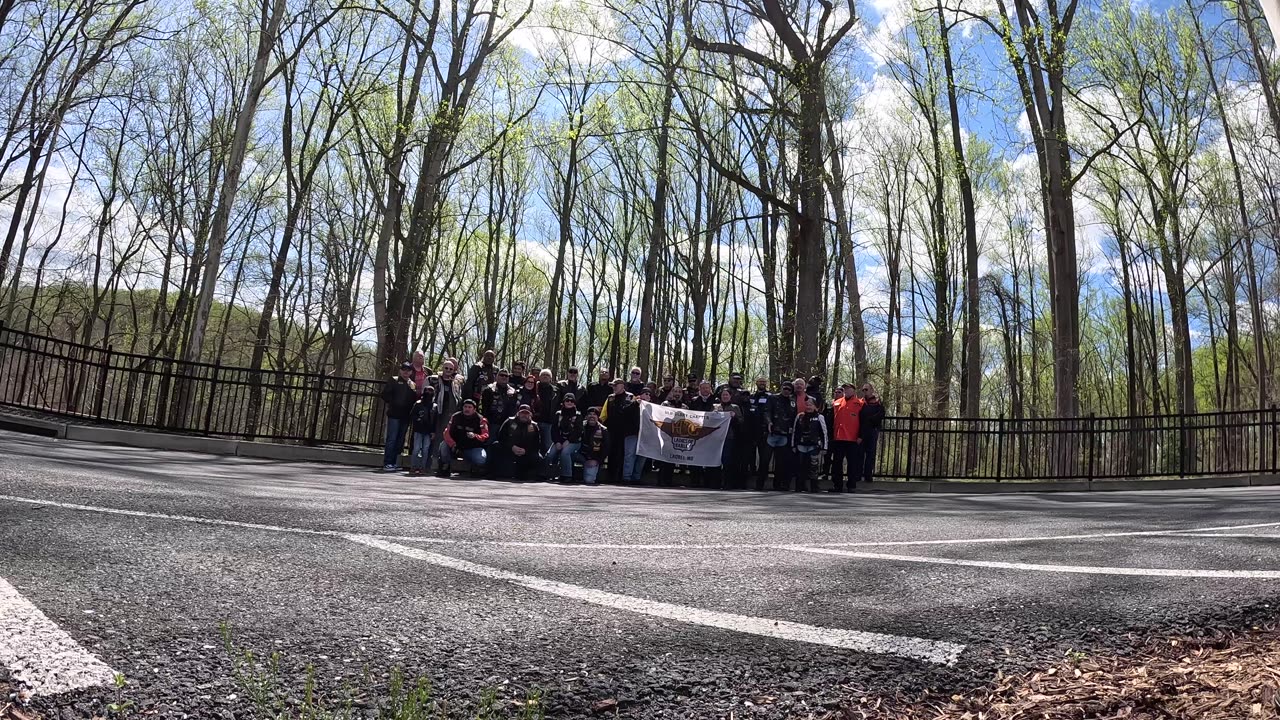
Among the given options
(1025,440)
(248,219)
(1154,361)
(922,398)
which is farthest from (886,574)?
(1154,361)

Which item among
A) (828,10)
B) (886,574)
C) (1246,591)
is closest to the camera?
(1246,591)

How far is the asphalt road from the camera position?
301 centimetres

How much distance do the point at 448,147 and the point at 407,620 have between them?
831 inches

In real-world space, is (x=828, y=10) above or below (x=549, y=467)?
above

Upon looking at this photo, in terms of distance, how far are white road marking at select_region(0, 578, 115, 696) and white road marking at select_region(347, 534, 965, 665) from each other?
192cm

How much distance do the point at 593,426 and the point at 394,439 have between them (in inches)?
129

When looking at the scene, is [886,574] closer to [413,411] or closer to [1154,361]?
[413,411]

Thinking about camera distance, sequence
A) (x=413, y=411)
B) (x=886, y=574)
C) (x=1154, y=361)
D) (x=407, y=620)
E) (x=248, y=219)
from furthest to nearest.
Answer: (x=1154, y=361) → (x=248, y=219) → (x=413, y=411) → (x=886, y=574) → (x=407, y=620)

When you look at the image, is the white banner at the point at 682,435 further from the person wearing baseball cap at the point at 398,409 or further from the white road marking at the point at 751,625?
the white road marking at the point at 751,625

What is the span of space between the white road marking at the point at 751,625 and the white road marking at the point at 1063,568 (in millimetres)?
1876

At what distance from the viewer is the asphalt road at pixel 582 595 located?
3.01 meters

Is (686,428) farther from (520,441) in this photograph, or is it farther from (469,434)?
(469,434)

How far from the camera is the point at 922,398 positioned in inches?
1011

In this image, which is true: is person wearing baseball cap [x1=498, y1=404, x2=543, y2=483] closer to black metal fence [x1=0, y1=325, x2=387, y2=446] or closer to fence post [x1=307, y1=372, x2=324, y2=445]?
black metal fence [x1=0, y1=325, x2=387, y2=446]
